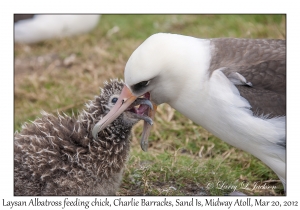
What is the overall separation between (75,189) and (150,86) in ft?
3.09

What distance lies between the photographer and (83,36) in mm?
8391

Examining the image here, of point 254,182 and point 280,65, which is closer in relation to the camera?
point 280,65

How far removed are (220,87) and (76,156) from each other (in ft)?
3.86

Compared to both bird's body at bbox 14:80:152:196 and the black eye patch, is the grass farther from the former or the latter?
the black eye patch

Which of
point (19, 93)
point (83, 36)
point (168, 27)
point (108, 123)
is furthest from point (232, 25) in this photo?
point (108, 123)

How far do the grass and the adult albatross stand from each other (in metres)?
0.57

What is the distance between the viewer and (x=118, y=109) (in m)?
3.89

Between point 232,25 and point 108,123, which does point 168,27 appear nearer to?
point 232,25

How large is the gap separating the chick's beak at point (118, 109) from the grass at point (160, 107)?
0.63 meters

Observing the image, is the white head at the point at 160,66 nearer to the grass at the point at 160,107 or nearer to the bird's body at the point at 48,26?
the grass at the point at 160,107

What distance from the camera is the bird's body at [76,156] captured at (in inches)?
155

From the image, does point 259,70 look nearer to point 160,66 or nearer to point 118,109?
point 160,66

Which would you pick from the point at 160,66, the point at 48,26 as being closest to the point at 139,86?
the point at 160,66

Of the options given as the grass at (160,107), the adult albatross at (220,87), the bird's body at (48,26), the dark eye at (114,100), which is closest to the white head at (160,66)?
the adult albatross at (220,87)
